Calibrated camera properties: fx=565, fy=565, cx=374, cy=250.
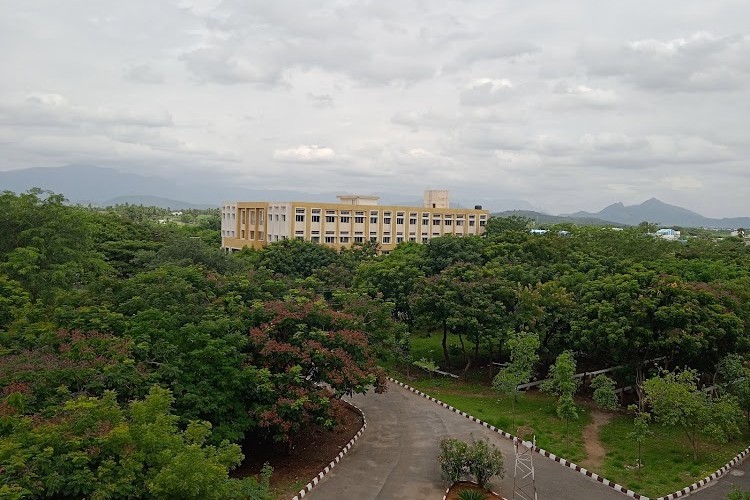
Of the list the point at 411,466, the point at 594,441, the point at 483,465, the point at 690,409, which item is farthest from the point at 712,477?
the point at 411,466

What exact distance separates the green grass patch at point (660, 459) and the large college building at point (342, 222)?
33212mm

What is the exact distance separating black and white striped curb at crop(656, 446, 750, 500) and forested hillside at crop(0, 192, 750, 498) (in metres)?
1.74

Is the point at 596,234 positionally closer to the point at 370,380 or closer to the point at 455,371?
the point at 455,371

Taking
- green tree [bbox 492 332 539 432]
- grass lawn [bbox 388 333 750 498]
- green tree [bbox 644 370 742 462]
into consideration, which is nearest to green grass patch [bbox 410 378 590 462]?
grass lawn [bbox 388 333 750 498]

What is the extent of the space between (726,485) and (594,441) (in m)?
3.50

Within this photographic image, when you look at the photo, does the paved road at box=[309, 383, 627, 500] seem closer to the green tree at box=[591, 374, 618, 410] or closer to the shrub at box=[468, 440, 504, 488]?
the shrub at box=[468, 440, 504, 488]

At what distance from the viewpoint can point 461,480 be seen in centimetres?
1306

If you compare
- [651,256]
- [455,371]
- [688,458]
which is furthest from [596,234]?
[688,458]

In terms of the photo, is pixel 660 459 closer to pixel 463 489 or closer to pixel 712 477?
pixel 712 477

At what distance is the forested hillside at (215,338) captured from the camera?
9148 millimetres

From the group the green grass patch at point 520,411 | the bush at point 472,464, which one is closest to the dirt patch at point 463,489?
the bush at point 472,464

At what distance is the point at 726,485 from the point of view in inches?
527

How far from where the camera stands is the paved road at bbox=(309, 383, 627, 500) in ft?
41.7

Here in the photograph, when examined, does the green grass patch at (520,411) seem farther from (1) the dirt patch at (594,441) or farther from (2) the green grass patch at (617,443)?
(1) the dirt patch at (594,441)
